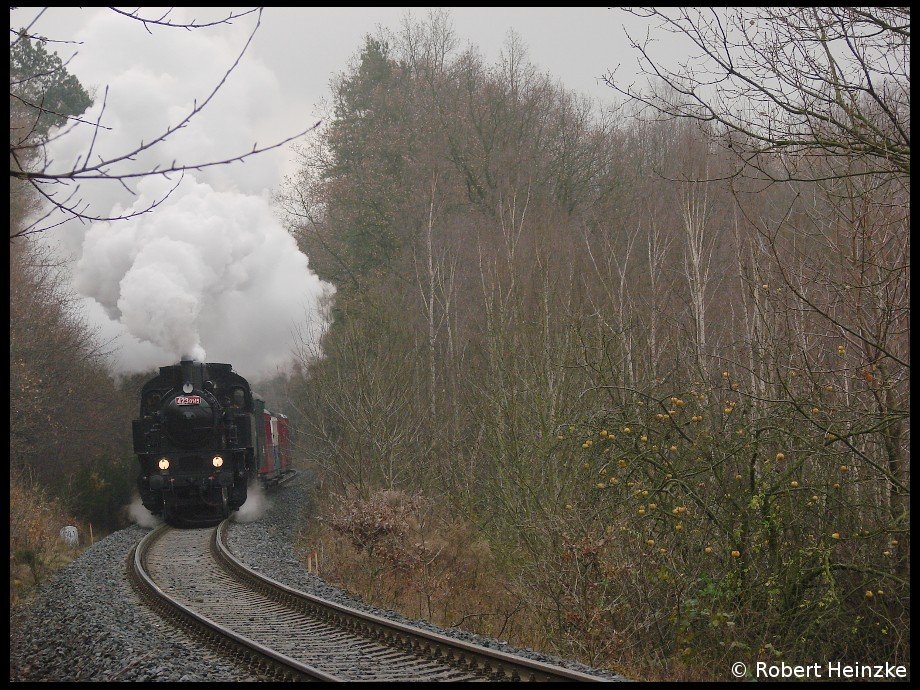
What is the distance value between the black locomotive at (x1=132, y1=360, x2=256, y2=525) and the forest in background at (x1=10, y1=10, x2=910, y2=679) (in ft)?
8.41

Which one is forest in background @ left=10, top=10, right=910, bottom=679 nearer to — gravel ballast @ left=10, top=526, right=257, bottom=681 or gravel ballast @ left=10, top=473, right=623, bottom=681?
gravel ballast @ left=10, top=473, right=623, bottom=681

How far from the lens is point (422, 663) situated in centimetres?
795

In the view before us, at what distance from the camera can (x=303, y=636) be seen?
934cm

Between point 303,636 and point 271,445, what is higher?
point 271,445

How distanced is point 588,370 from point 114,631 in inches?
292

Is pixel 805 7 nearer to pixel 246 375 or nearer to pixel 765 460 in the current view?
pixel 765 460

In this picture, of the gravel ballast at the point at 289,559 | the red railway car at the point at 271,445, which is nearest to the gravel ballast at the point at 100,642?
the gravel ballast at the point at 289,559

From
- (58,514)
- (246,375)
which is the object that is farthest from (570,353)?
(58,514)

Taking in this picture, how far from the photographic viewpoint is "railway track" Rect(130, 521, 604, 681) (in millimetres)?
7457

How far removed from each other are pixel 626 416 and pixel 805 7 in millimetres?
4444

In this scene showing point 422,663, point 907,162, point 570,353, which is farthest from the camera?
point 570,353

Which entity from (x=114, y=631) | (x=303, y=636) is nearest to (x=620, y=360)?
(x=303, y=636)

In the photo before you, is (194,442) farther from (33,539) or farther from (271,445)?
(271,445)

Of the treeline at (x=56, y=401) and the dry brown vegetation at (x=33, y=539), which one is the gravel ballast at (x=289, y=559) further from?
the treeline at (x=56, y=401)
